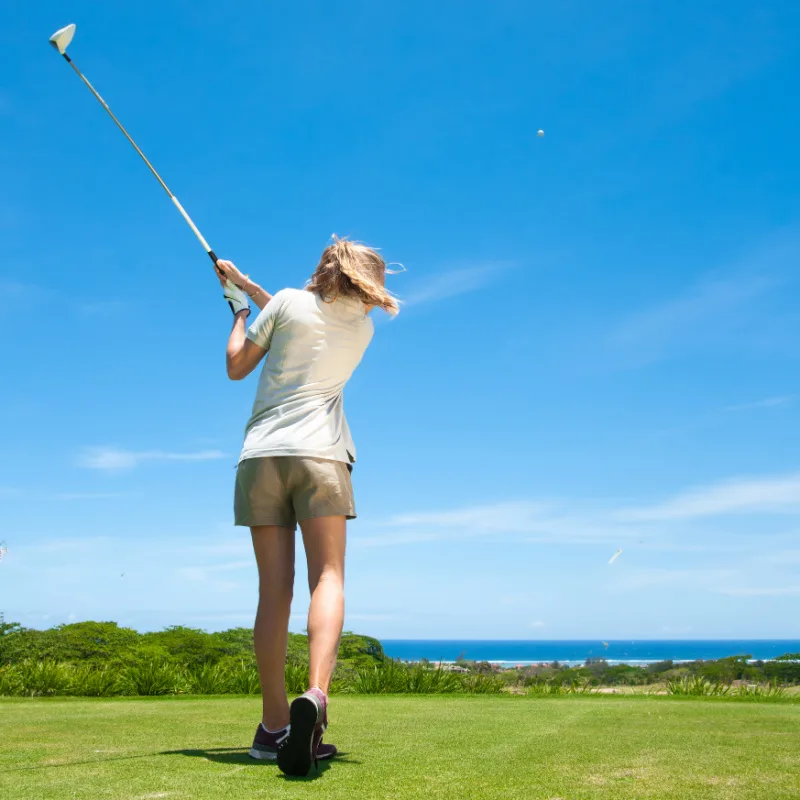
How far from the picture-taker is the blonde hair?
143 inches

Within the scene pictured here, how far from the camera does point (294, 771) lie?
287 centimetres

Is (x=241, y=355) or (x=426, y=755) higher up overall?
(x=241, y=355)

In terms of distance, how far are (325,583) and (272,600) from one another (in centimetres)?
25

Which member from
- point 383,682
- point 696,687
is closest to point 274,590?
point 383,682

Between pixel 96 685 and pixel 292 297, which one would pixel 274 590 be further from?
pixel 96 685

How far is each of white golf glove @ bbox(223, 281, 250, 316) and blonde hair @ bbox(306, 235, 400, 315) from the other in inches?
14.4

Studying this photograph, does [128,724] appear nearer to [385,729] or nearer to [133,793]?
[385,729]

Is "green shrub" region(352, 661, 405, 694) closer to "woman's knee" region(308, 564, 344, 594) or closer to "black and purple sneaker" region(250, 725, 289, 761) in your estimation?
"black and purple sneaker" region(250, 725, 289, 761)

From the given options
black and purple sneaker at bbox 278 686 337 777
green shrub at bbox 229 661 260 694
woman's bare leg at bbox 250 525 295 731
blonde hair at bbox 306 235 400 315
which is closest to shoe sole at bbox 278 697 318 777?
black and purple sneaker at bbox 278 686 337 777

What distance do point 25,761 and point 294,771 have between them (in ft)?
3.93

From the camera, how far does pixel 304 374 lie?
3.60 m

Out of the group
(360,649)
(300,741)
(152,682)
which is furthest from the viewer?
(360,649)

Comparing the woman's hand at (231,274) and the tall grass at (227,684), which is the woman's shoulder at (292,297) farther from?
the tall grass at (227,684)

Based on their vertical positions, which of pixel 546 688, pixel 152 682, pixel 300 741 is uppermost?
pixel 300 741
